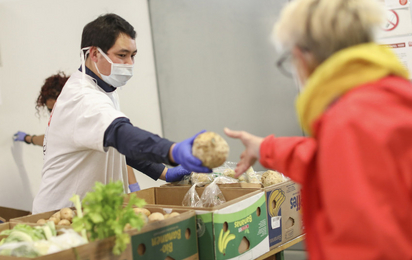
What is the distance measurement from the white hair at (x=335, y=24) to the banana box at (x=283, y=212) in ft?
3.89

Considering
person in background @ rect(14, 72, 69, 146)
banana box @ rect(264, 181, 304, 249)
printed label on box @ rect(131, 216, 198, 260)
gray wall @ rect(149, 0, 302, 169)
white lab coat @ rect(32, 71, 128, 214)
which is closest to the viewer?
printed label on box @ rect(131, 216, 198, 260)

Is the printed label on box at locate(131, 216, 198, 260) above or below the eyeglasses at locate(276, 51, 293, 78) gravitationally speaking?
below

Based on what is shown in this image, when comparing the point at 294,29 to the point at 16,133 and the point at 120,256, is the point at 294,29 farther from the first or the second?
the point at 16,133

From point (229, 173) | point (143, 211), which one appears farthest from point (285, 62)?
point (229, 173)

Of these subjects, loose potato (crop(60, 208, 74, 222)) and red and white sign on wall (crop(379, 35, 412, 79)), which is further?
red and white sign on wall (crop(379, 35, 412, 79))

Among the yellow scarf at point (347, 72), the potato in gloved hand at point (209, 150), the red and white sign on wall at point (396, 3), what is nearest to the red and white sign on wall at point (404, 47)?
the red and white sign on wall at point (396, 3)

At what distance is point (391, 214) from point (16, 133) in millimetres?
3396

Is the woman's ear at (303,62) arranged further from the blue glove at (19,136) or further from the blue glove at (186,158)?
the blue glove at (19,136)

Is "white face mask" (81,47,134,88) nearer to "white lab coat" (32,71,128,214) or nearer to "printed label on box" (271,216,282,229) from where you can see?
"white lab coat" (32,71,128,214)

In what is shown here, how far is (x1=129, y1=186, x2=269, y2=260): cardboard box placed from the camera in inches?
66.4

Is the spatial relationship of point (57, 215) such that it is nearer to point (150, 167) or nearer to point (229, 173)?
point (150, 167)

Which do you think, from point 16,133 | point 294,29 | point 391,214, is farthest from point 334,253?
point 16,133

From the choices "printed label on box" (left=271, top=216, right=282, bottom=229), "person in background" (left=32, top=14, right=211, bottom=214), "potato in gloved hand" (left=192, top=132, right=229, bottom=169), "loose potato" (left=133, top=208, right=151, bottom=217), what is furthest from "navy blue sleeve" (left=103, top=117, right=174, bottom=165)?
"printed label on box" (left=271, top=216, right=282, bottom=229)

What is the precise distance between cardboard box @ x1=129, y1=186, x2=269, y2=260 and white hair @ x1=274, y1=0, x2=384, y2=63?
0.94 metres
